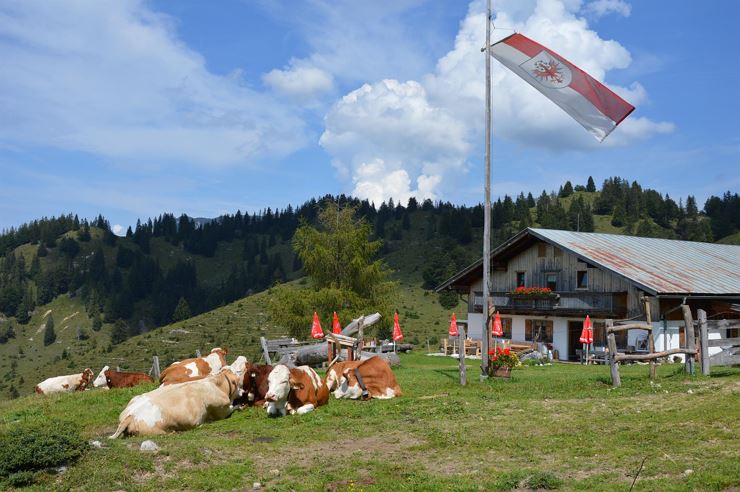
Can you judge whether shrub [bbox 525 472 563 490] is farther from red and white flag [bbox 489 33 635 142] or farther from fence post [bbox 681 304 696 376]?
red and white flag [bbox 489 33 635 142]

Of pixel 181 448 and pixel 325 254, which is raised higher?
pixel 325 254

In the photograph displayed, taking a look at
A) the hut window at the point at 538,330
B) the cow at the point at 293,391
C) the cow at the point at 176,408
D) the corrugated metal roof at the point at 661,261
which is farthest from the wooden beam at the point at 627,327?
the hut window at the point at 538,330

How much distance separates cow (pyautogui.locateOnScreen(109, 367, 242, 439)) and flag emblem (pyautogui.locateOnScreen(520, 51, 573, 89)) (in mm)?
13247

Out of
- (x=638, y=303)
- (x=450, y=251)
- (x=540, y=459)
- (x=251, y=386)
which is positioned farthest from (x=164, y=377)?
(x=450, y=251)

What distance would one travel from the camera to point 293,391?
15.4 metres

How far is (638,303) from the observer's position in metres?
34.6

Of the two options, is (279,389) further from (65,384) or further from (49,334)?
(49,334)

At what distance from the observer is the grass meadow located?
9.01m

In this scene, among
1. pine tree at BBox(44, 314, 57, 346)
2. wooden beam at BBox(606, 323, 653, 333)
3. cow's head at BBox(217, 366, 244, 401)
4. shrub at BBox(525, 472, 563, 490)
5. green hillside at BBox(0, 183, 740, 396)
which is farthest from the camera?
pine tree at BBox(44, 314, 57, 346)

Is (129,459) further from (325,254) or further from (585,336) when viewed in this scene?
(325,254)

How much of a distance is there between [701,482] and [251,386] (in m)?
11.5

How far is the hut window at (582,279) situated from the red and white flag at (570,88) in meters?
21.1

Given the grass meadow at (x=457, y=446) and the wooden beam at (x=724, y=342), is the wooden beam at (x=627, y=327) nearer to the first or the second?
the grass meadow at (x=457, y=446)

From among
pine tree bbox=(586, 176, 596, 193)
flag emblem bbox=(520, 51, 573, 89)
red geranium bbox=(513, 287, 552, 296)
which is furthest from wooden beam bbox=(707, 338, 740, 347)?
pine tree bbox=(586, 176, 596, 193)
